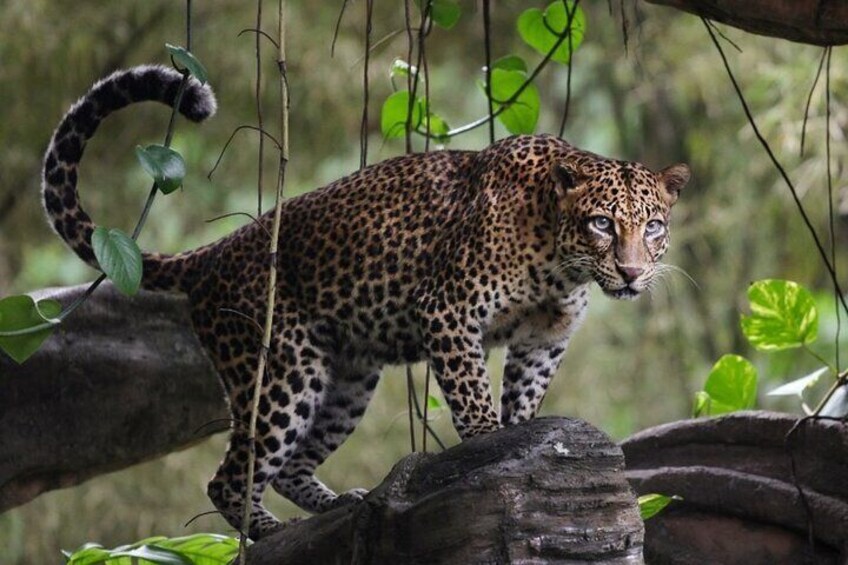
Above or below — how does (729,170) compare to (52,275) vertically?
below

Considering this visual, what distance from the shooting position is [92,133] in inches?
168

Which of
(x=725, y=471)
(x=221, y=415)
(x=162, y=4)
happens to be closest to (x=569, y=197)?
(x=725, y=471)

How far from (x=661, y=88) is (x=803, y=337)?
796 centimetres

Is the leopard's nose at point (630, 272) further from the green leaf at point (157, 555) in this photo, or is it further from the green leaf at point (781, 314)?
the green leaf at point (157, 555)

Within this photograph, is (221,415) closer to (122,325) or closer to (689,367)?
(122,325)

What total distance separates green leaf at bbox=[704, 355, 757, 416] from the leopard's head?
100 centimetres

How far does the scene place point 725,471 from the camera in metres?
4.62

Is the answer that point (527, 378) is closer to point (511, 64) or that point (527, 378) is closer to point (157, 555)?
point (511, 64)

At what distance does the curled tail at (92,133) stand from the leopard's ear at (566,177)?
39.1 inches

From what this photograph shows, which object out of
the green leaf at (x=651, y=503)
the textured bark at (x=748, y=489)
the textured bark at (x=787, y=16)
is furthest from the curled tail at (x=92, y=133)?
the textured bark at (x=748, y=489)

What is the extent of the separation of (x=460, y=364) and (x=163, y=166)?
42.3 inches

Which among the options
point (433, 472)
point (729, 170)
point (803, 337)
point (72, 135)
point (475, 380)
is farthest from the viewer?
point (729, 170)

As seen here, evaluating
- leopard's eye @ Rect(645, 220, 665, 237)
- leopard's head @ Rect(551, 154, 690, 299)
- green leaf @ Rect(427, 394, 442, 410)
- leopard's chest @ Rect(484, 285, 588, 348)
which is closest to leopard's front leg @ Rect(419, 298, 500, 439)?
leopard's chest @ Rect(484, 285, 588, 348)

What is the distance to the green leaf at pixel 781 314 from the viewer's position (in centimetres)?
445
